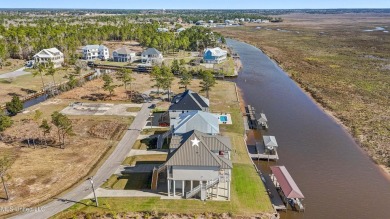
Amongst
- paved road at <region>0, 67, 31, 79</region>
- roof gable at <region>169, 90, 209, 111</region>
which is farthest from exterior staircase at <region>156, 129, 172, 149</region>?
paved road at <region>0, 67, 31, 79</region>

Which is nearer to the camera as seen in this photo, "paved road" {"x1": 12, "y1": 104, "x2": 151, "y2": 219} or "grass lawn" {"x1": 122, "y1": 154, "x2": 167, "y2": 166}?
"paved road" {"x1": 12, "y1": 104, "x2": 151, "y2": 219}

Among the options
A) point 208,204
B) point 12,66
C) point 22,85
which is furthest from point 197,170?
point 12,66

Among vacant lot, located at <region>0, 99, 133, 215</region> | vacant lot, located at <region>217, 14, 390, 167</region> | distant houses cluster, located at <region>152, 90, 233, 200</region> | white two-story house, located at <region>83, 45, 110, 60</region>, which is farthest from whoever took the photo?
white two-story house, located at <region>83, 45, 110, 60</region>

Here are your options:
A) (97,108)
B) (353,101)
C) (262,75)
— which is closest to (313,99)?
(353,101)

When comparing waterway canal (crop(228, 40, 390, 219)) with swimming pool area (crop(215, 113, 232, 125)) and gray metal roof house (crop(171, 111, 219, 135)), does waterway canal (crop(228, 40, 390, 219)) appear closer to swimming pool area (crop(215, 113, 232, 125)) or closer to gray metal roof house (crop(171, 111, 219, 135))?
swimming pool area (crop(215, 113, 232, 125))

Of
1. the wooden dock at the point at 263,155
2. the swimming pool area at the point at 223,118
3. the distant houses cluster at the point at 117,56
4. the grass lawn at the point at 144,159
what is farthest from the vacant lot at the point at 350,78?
the grass lawn at the point at 144,159

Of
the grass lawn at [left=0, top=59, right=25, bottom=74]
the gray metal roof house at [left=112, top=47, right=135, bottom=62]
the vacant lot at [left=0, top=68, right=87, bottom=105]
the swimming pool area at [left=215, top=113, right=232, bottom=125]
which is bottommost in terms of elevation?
the swimming pool area at [left=215, top=113, right=232, bottom=125]

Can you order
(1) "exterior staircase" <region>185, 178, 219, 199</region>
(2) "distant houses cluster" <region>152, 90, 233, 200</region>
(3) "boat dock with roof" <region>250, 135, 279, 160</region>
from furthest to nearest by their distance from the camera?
(3) "boat dock with roof" <region>250, 135, 279, 160</region>, (1) "exterior staircase" <region>185, 178, 219, 199</region>, (2) "distant houses cluster" <region>152, 90, 233, 200</region>

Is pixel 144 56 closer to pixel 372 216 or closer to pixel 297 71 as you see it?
pixel 297 71
